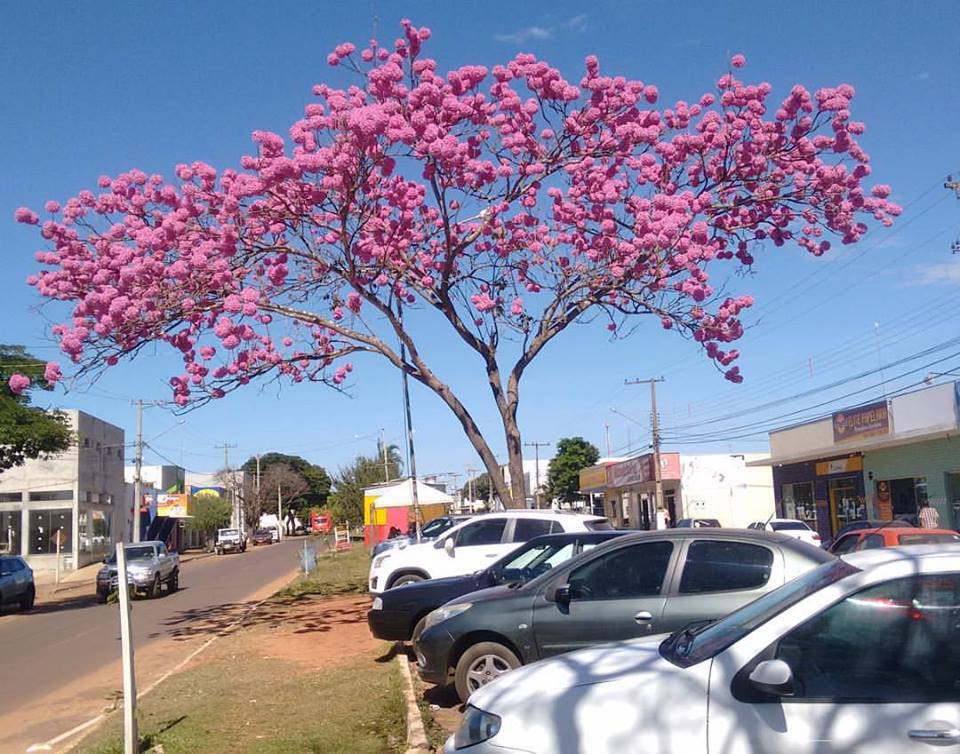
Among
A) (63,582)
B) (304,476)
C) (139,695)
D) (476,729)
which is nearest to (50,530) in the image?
(63,582)

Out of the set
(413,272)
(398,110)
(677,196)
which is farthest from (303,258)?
(677,196)

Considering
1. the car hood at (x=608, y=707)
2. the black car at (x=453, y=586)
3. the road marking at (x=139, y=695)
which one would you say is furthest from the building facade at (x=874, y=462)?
the car hood at (x=608, y=707)

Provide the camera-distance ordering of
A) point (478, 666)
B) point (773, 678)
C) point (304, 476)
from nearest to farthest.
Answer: point (773, 678) → point (478, 666) → point (304, 476)

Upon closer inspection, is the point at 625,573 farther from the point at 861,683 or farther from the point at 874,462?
the point at 874,462

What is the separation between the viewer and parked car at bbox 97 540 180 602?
87.4 feet

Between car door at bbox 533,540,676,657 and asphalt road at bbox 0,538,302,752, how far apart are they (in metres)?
5.03

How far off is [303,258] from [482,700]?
38.8 feet

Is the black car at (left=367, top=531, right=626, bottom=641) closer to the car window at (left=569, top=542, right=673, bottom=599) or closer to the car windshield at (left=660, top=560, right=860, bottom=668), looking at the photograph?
the car window at (left=569, top=542, right=673, bottom=599)

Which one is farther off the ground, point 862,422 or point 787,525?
point 862,422

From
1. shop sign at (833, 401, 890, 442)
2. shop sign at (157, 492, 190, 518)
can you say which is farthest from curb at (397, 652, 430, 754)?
shop sign at (157, 492, 190, 518)

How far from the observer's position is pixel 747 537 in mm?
7609

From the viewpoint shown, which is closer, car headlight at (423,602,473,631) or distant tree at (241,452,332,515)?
car headlight at (423,602,473,631)

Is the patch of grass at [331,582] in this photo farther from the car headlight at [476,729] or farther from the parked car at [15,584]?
the car headlight at [476,729]

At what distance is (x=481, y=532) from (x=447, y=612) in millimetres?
6484
